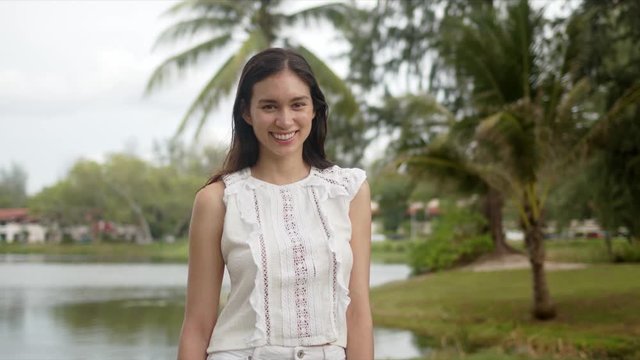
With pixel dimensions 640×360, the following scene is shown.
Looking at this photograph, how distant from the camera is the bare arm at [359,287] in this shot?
68.8 inches

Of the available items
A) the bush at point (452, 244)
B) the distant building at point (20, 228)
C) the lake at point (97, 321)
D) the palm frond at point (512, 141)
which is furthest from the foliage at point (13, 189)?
the palm frond at point (512, 141)

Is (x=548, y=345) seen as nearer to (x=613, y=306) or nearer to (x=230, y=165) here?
(x=613, y=306)

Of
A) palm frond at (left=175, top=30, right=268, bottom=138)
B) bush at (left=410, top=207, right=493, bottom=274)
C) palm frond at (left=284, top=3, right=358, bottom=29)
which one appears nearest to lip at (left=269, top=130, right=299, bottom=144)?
palm frond at (left=175, top=30, right=268, bottom=138)

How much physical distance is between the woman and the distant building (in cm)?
4935

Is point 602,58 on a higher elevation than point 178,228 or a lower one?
higher

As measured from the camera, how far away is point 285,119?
5.74ft

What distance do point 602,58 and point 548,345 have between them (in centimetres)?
471

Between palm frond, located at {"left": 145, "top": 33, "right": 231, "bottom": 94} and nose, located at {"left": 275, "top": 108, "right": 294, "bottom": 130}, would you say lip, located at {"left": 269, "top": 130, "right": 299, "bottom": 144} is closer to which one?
nose, located at {"left": 275, "top": 108, "right": 294, "bottom": 130}

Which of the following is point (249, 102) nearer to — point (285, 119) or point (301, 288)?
point (285, 119)


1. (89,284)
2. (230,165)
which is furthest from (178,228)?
(230,165)

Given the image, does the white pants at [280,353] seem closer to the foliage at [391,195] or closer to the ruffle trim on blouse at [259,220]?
the ruffle trim on blouse at [259,220]

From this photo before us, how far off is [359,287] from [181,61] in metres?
15.9

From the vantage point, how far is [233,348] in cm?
167

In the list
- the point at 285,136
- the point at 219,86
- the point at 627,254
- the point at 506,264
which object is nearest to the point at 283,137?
the point at 285,136
